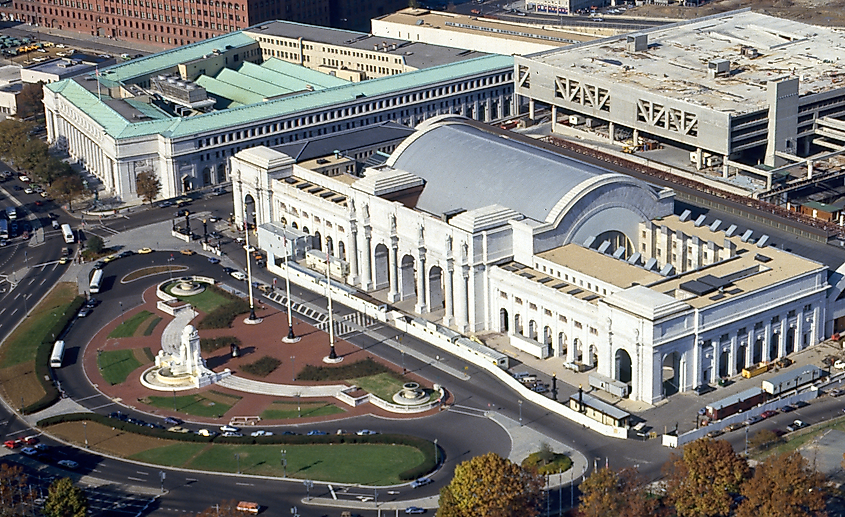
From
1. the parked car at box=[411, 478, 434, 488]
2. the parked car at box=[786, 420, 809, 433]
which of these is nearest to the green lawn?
the parked car at box=[411, 478, 434, 488]

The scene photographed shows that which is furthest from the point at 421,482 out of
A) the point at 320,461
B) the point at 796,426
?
the point at 796,426

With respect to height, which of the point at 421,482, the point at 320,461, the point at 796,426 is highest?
the point at 796,426

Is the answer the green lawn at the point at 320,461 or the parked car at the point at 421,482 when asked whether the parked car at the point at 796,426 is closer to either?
the parked car at the point at 421,482

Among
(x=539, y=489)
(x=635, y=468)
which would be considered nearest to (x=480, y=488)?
(x=539, y=489)

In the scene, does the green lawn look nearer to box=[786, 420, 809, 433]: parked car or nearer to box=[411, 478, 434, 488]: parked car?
box=[411, 478, 434, 488]: parked car

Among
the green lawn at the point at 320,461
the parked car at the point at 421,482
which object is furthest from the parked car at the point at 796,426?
the green lawn at the point at 320,461

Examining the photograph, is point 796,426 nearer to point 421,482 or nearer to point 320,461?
point 421,482

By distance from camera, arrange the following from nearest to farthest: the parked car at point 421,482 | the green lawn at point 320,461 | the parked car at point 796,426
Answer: the parked car at point 421,482, the green lawn at point 320,461, the parked car at point 796,426

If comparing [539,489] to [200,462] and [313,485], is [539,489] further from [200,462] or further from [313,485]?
[200,462]
